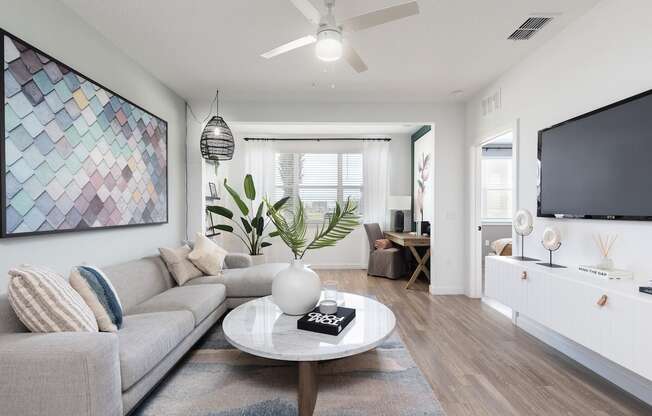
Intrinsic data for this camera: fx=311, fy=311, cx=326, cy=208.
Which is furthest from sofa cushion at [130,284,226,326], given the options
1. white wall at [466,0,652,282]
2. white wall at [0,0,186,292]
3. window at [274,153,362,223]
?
window at [274,153,362,223]

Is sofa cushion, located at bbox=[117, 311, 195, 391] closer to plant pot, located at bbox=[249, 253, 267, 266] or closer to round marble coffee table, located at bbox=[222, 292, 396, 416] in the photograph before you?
round marble coffee table, located at bbox=[222, 292, 396, 416]

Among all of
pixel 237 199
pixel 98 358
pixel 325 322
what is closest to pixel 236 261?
pixel 237 199

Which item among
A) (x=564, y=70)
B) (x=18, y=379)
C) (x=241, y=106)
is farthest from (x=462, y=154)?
(x=18, y=379)

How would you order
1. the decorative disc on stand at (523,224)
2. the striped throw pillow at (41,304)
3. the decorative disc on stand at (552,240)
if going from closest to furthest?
the striped throw pillow at (41,304), the decorative disc on stand at (552,240), the decorative disc on stand at (523,224)

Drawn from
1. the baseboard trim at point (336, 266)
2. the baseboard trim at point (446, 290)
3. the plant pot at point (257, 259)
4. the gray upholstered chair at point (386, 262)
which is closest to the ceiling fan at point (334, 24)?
the plant pot at point (257, 259)

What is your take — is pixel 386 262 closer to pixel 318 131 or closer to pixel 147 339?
pixel 318 131

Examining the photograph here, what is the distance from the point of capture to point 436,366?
2.28m

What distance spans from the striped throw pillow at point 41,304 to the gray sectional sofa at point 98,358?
0.07 metres

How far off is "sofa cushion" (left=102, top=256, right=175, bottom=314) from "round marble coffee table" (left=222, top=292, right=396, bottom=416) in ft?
2.94

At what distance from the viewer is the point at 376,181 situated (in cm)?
593

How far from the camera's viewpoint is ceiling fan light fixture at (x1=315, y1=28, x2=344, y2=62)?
1892 mm

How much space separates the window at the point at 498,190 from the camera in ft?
20.4

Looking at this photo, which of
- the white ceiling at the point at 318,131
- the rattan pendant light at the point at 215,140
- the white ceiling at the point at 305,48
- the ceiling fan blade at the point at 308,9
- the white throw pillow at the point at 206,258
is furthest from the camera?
the white ceiling at the point at 318,131

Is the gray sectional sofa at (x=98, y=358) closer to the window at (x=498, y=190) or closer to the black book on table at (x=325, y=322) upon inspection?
the black book on table at (x=325, y=322)
